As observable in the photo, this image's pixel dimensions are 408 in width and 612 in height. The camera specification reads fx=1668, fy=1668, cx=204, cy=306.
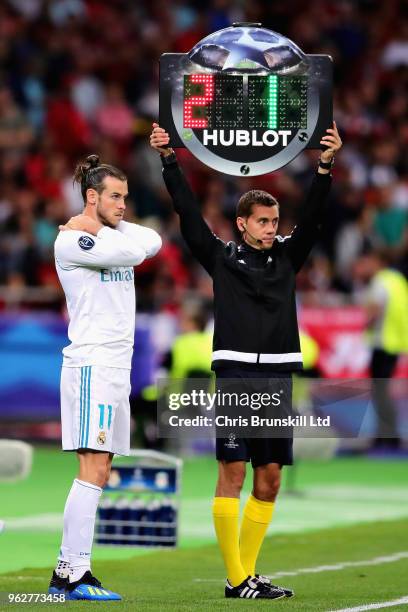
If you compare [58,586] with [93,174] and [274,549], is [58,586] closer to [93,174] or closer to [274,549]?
[93,174]

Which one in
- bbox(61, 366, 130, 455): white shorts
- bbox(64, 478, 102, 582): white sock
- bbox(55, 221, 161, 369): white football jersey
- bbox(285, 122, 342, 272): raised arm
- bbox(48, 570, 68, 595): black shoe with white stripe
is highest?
bbox(285, 122, 342, 272): raised arm

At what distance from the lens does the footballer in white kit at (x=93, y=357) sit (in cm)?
884

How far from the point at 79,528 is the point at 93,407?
645mm

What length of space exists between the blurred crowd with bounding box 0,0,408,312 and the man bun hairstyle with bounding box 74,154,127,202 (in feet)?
33.6

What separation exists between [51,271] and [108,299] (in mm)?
11312

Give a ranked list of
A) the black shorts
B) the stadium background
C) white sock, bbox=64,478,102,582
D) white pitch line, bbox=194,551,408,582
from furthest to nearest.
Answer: the stadium background, white pitch line, bbox=194,551,408,582, the black shorts, white sock, bbox=64,478,102,582

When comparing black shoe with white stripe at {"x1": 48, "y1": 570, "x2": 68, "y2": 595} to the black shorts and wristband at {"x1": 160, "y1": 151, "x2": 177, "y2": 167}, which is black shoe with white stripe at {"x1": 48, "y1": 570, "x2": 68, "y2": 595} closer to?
the black shorts

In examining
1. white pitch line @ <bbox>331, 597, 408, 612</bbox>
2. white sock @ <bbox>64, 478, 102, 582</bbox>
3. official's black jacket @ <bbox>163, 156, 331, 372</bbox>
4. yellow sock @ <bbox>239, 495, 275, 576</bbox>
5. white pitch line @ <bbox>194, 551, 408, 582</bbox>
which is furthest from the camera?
white pitch line @ <bbox>194, 551, 408, 582</bbox>

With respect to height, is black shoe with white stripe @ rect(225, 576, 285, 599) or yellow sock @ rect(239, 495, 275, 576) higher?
yellow sock @ rect(239, 495, 275, 576)

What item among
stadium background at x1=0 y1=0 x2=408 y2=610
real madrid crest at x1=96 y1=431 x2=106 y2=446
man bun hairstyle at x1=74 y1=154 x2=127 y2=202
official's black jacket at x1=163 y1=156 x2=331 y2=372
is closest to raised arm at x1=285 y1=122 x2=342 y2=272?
official's black jacket at x1=163 y1=156 x2=331 y2=372

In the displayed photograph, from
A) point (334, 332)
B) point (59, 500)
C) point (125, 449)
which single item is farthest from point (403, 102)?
point (125, 449)

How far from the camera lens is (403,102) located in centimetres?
2530

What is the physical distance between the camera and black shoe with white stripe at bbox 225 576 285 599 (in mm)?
8891

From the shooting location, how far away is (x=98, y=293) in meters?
9.00
